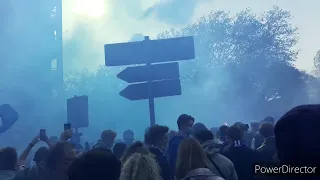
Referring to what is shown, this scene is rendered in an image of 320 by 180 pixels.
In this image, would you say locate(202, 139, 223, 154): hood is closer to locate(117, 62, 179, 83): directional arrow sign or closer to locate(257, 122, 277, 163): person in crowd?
locate(257, 122, 277, 163): person in crowd

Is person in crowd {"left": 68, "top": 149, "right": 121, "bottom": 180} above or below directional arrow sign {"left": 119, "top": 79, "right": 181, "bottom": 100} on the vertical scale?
below

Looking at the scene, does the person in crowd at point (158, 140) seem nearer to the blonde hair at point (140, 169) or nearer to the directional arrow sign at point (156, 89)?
the directional arrow sign at point (156, 89)

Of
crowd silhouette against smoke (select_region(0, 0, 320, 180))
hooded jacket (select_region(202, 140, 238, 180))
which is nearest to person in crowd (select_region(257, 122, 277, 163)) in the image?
hooded jacket (select_region(202, 140, 238, 180))

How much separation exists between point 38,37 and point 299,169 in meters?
29.7

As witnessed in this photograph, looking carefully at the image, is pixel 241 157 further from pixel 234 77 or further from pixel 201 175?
pixel 234 77

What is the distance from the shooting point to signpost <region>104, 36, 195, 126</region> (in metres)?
7.32

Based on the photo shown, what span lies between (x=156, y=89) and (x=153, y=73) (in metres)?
0.30

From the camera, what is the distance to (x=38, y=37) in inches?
1154

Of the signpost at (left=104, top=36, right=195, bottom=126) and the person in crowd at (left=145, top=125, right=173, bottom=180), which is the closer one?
the person in crowd at (left=145, top=125, right=173, bottom=180)

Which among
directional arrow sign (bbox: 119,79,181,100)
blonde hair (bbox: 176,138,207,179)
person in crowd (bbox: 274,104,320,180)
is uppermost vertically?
directional arrow sign (bbox: 119,79,181,100)

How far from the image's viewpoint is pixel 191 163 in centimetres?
363

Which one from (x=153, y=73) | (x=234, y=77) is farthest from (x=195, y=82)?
(x=153, y=73)

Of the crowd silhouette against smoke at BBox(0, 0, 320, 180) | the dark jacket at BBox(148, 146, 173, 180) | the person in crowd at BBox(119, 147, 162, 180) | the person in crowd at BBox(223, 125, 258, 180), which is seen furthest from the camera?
the crowd silhouette against smoke at BBox(0, 0, 320, 180)

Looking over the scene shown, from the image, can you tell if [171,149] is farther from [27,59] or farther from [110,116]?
[110,116]
